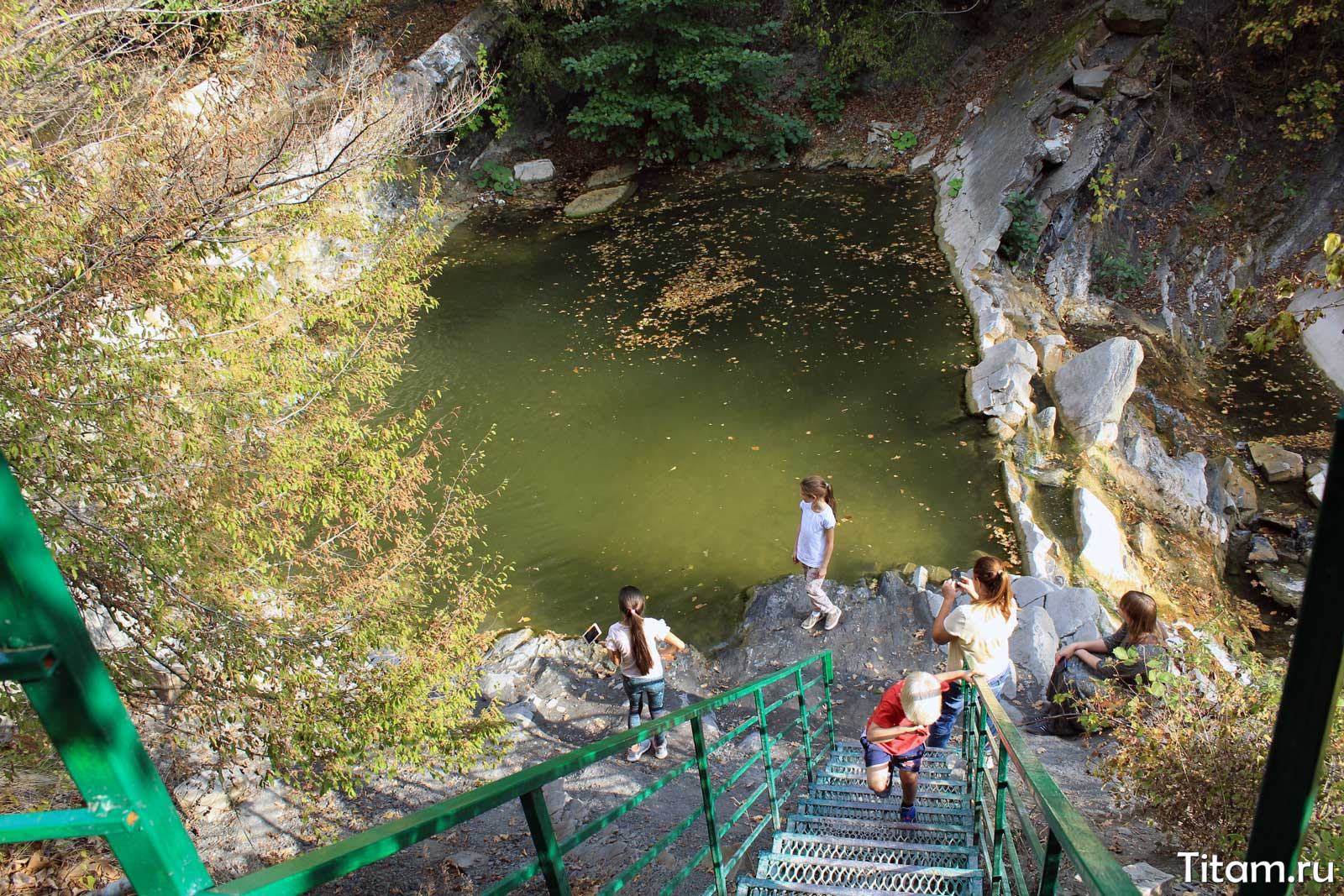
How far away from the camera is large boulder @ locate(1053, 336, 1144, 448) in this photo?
9.39 meters

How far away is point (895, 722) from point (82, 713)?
148 inches

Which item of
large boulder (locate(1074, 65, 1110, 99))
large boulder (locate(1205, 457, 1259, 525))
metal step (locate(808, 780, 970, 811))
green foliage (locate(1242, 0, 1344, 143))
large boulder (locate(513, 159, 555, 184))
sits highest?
large boulder (locate(513, 159, 555, 184))

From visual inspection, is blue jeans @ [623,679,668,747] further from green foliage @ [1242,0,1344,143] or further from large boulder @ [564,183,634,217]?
large boulder @ [564,183,634,217]

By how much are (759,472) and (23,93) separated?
7.17 meters

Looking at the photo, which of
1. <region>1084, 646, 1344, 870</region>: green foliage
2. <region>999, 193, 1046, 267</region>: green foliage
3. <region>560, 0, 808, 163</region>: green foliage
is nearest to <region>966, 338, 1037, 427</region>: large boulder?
<region>999, 193, 1046, 267</region>: green foliage

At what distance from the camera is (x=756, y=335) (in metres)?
12.3

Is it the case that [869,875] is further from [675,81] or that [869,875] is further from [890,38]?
[890,38]

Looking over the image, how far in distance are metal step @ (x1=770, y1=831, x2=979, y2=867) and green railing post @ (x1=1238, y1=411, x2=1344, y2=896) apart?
8.69 feet

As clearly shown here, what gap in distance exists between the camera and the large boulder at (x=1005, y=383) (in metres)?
9.64

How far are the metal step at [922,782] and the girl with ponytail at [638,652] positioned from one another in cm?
130

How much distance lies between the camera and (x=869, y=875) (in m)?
3.17

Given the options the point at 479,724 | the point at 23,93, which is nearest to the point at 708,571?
the point at 479,724

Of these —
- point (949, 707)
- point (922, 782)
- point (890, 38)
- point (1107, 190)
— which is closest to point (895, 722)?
point (949, 707)

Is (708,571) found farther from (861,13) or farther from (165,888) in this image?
(861,13)
